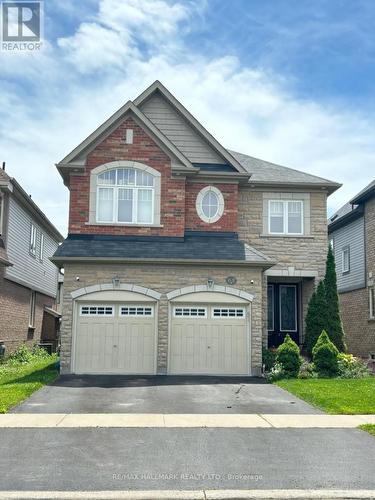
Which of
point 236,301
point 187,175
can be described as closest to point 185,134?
point 187,175

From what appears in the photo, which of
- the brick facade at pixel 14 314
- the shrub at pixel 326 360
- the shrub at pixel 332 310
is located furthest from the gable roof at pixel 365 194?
the brick facade at pixel 14 314

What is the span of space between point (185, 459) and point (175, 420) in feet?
9.55

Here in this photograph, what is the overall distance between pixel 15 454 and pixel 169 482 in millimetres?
2623

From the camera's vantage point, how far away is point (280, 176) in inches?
929

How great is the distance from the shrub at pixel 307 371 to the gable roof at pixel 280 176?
723cm

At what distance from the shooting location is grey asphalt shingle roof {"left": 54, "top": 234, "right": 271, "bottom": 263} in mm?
19344

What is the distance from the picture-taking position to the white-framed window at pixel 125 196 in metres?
20.5

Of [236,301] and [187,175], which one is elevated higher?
[187,175]

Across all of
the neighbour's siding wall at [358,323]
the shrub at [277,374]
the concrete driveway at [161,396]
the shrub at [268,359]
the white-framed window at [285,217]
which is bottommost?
the concrete driveway at [161,396]

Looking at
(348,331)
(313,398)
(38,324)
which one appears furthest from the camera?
(38,324)

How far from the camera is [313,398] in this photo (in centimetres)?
1420

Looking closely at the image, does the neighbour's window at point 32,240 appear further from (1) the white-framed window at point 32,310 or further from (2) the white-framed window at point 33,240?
(1) the white-framed window at point 32,310

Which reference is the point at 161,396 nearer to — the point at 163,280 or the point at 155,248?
the point at 163,280

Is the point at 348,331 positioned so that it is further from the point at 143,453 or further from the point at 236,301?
the point at 143,453
